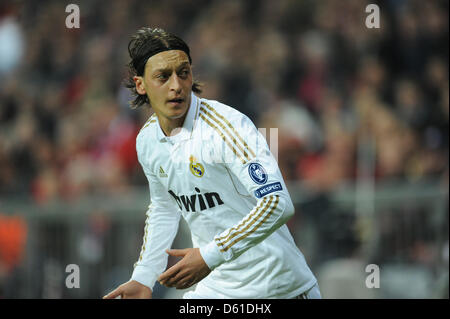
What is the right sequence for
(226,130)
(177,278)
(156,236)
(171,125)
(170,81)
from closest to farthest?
(177,278) < (226,130) < (170,81) < (171,125) < (156,236)

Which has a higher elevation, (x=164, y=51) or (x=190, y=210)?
(x=164, y=51)

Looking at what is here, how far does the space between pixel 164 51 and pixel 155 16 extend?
23.2 ft

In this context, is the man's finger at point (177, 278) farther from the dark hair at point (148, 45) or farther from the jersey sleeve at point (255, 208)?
the dark hair at point (148, 45)

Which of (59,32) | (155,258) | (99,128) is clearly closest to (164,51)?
(155,258)

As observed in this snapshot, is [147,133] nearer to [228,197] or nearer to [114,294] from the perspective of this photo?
[228,197]

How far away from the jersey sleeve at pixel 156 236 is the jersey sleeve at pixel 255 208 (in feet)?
2.82

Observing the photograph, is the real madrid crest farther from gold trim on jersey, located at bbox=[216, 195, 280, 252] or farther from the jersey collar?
gold trim on jersey, located at bbox=[216, 195, 280, 252]

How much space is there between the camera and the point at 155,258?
4258 mm

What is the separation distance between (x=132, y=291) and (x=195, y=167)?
2.99 ft

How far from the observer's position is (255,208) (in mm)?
3443

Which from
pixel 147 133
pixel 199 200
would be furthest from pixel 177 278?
pixel 147 133

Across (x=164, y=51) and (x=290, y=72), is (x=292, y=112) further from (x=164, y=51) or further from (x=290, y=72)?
(x=164, y=51)

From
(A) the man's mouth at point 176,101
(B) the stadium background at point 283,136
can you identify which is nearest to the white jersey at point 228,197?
(A) the man's mouth at point 176,101

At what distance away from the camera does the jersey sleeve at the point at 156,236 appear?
423 centimetres
